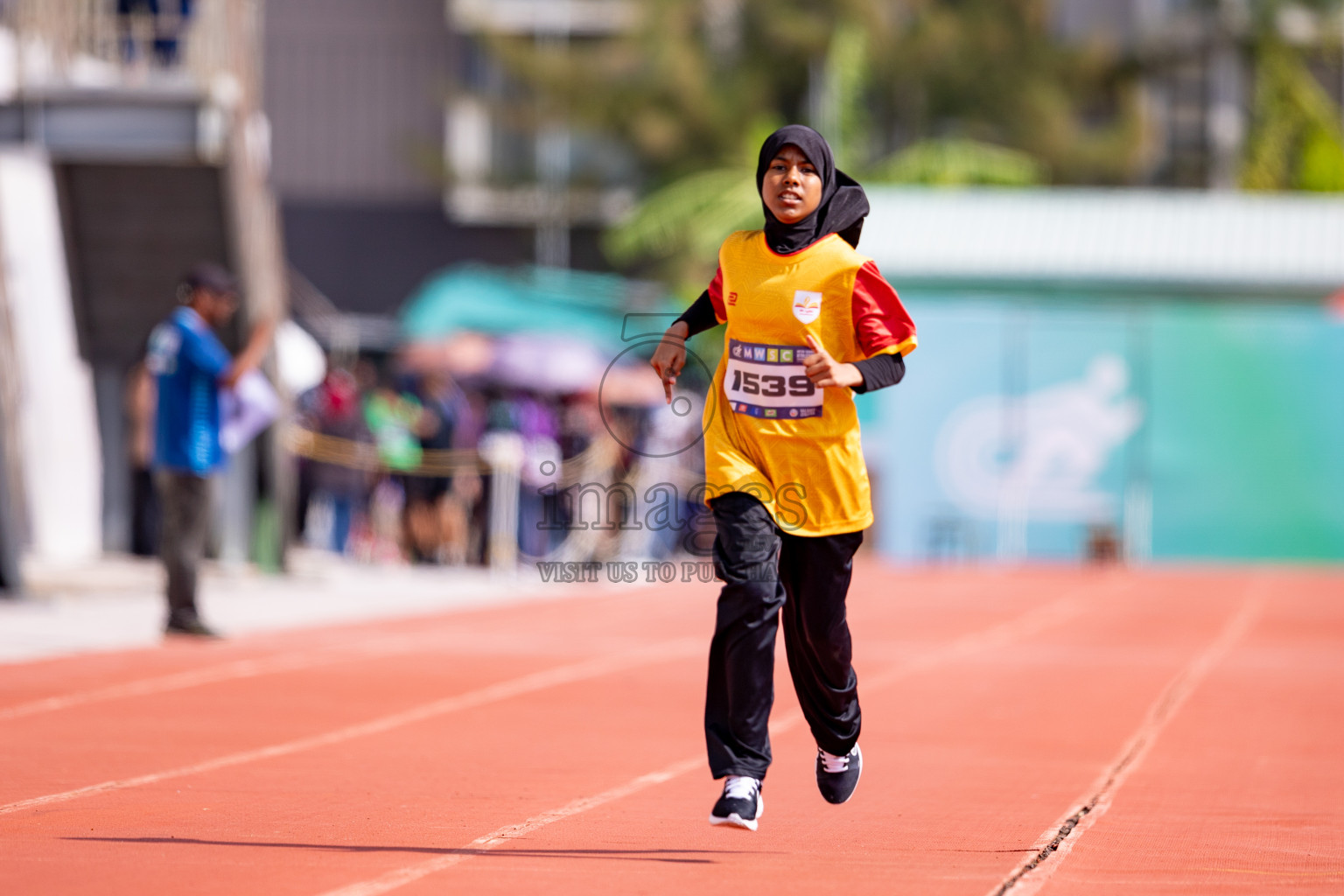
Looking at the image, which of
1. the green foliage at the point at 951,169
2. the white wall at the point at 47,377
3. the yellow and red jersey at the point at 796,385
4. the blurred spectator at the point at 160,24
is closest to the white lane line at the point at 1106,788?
the yellow and red jersey at the point at 796,385

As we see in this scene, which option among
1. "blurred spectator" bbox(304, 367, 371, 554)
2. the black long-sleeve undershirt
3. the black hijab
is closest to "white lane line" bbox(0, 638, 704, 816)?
the black long-sleeve undershirt

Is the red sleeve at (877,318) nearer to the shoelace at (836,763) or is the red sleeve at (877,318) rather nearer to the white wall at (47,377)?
the shoelace at (836,763)

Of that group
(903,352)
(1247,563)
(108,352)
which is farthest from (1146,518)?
(903,352)

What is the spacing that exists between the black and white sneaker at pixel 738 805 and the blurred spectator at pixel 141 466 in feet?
40.3

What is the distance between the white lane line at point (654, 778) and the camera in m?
5.66

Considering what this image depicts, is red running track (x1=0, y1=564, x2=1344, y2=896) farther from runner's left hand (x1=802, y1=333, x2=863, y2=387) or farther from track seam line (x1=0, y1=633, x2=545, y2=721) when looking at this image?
runner's left hand (x1=802, y1=333, x2=863, y2=387)

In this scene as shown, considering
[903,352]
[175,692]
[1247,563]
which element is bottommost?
[1247,563]

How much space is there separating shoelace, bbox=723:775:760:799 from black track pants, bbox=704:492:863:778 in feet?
0.06

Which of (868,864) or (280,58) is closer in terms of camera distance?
(868,864)

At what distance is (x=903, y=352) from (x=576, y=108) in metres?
35.1

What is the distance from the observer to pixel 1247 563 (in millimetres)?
26109

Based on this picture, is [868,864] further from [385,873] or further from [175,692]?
[175,692]

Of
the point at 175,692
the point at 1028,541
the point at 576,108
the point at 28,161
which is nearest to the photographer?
the point at 175,692

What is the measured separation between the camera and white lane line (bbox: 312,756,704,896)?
18.2ft
